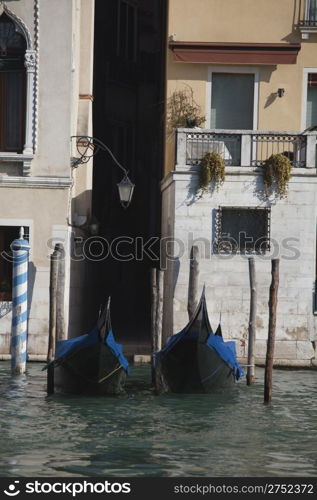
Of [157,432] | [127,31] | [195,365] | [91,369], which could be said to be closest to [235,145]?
[195,365]

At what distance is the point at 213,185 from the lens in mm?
18531

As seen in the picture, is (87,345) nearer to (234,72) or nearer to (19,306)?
(19,306)

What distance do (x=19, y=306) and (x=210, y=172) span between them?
3.48 metres

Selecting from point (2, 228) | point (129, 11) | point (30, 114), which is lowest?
point (2, 228)

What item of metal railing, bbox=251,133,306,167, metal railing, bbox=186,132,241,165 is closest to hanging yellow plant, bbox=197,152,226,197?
metal railing, bbox=186,132,241,165

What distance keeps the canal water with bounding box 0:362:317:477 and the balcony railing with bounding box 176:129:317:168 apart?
3465 mm

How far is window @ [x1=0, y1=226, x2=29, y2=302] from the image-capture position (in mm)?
18578

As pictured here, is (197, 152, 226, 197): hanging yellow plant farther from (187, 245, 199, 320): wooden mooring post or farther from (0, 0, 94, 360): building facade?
(0, 0, 94, 360): building facade

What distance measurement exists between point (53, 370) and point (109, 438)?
3.29m

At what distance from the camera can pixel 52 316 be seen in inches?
649
